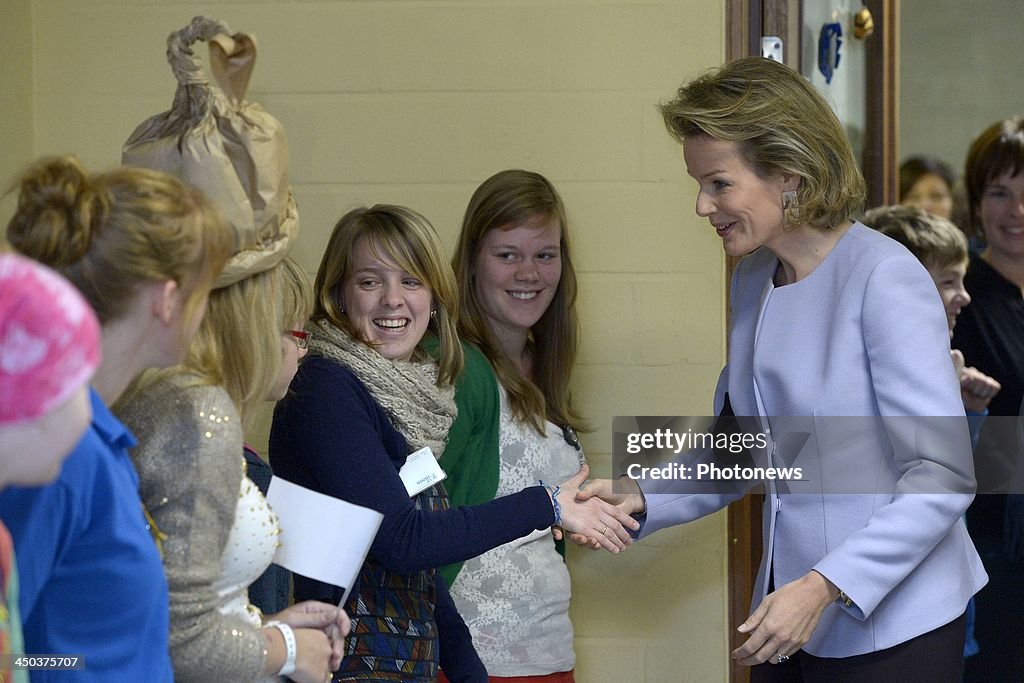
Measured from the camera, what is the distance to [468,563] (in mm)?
2316

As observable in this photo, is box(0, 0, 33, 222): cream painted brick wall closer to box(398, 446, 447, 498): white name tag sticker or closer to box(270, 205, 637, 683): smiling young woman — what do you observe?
box(270, 205, 637, 683): smiling young woman

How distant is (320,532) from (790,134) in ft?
3.46

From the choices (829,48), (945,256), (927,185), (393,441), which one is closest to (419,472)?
(393,441)

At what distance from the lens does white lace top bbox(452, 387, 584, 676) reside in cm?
230

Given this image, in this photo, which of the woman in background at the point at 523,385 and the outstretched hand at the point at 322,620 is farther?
the woman in background at the point at 523,385

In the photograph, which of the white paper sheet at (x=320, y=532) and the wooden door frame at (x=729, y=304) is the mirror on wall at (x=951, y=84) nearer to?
the wooden door frame at (x=729, y=304)

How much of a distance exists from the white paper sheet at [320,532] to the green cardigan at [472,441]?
2.27 feet

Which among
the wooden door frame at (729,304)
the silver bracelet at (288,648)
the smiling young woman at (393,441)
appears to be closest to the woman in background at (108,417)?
the silver bracelet at (288,648)

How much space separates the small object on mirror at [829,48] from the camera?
289 centimetres

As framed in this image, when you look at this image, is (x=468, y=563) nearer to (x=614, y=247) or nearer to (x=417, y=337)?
(x=417, y=337)

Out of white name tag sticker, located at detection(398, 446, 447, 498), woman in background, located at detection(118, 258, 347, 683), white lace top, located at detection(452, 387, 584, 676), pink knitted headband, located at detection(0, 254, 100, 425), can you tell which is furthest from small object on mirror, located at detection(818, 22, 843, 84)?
pink knitted headband, located at detection(0, 254, 100, 425)

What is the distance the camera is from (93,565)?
1161 mm

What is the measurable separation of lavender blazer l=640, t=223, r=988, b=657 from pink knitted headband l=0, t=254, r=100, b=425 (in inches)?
50.3

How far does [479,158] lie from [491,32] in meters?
0.30
